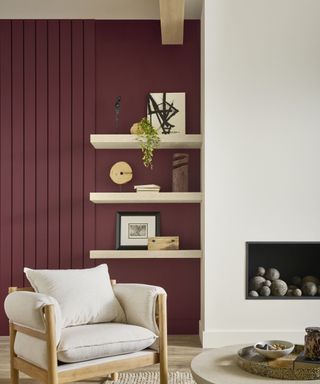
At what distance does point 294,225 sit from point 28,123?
2.43 m

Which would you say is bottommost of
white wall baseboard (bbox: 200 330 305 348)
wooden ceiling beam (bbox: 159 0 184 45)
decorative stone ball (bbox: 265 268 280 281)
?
white wall baseboard (bbox: 200 330 305 348)

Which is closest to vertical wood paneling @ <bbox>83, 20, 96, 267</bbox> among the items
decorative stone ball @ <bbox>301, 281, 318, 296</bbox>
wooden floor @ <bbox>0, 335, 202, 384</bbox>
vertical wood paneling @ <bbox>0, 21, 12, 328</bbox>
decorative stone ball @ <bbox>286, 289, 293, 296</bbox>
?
vertical wood paneling @ <bbox>0, 21, 12, 328</bbox>

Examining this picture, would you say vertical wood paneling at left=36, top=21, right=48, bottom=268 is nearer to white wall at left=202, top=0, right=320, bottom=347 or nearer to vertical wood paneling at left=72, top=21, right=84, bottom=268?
vertical wood paneling at left=72, top=21, right=84, bottom=268

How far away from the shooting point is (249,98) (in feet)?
16.4

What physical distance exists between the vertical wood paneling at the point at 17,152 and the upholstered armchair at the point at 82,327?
1733 mm

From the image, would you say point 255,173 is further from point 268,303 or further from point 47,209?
point 47,209

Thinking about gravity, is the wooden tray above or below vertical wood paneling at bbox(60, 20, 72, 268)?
below

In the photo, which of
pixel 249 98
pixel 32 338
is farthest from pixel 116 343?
pixel 249 98

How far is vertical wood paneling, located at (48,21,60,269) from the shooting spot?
5.45 m

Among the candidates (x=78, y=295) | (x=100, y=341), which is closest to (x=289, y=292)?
(x=78, y=295)

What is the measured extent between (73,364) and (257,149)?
97.8 inches

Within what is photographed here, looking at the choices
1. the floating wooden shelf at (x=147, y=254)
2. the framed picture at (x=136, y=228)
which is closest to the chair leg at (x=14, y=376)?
the floating wooden shelf at (x=147, y=254)

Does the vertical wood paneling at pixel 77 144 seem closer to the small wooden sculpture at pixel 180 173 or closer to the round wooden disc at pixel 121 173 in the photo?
the round wooden disc at pixel 121 173

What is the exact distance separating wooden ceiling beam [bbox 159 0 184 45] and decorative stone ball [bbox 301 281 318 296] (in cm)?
231
